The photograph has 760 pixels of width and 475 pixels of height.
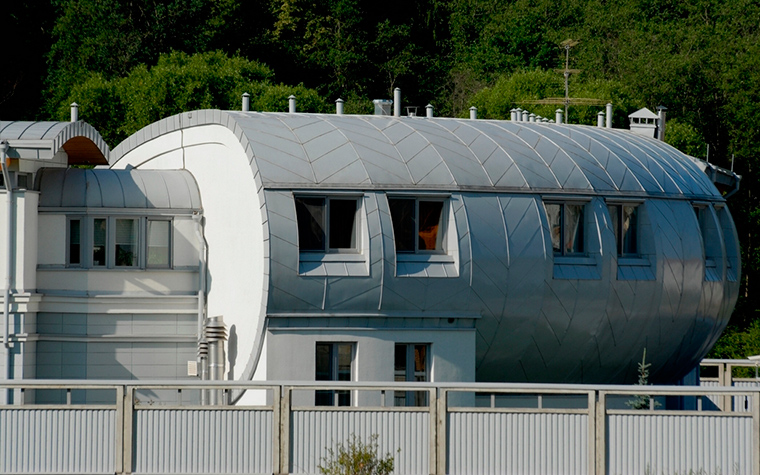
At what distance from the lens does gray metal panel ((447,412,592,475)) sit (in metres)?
19.5

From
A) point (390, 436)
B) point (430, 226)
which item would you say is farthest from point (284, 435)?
point (430, 226)

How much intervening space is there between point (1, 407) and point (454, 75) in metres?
53.5

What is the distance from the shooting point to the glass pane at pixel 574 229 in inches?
990

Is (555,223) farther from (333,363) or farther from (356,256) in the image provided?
(333,363)

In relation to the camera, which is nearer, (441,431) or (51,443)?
(51,443)

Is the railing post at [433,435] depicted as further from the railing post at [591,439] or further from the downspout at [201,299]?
the downspout at [201,299]

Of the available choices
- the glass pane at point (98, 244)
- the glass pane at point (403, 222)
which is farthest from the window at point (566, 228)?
the glass pane at point (98, 244)

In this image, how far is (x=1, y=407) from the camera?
1914 centimetres

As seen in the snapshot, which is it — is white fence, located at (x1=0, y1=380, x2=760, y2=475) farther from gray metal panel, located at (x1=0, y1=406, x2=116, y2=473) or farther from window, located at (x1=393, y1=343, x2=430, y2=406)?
window, located at (x1=393, y1=343, x2=430, y2=406)

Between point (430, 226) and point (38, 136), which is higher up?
point (38, 136)

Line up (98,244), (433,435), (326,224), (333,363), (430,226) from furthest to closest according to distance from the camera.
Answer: (98,244) < (430,226) < (326,224) < (333,363) < (433,435)

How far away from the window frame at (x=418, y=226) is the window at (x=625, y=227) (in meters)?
3.79

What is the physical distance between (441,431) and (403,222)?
5.57 m

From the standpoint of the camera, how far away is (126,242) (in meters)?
25.6
